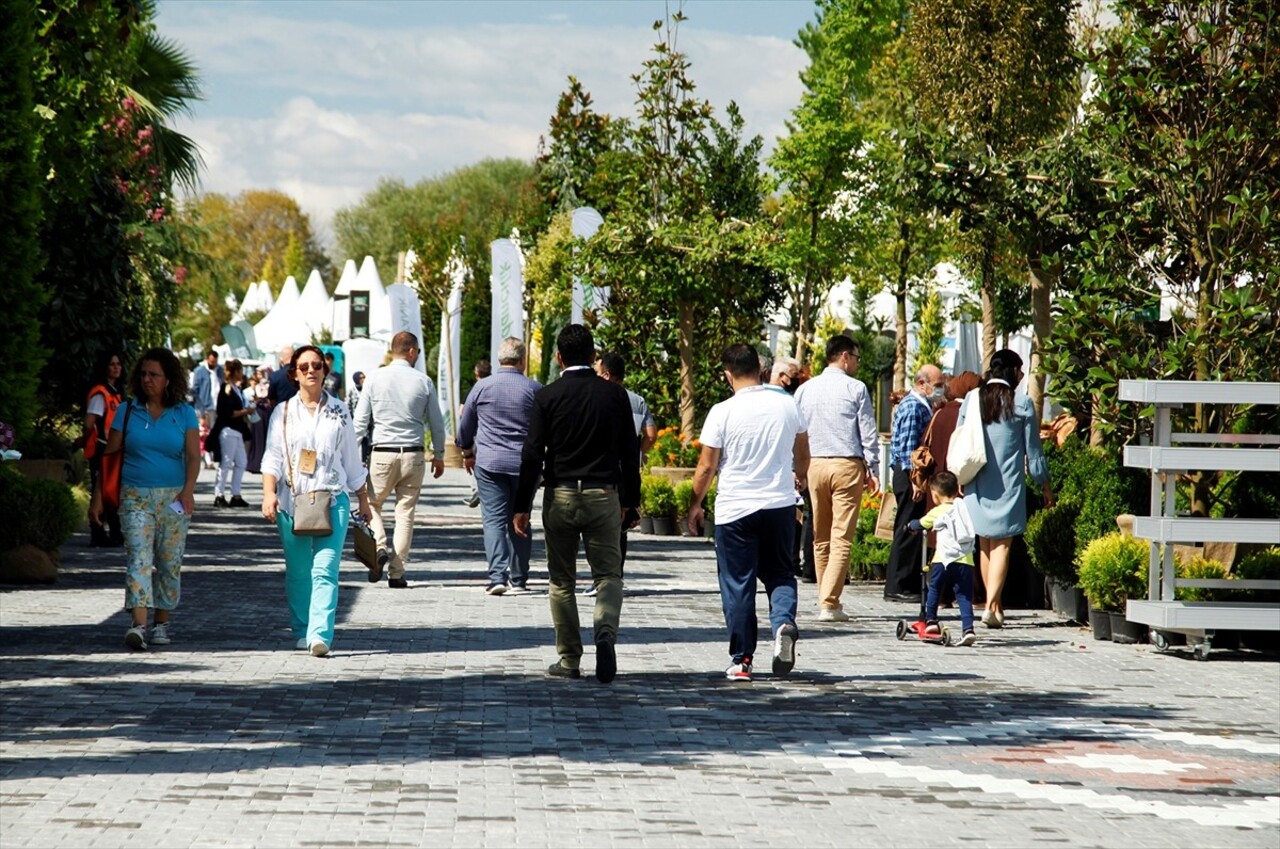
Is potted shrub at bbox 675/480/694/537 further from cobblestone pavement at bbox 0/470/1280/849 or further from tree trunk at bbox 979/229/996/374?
cobblestone pavement at bbox 0/470/1280/849

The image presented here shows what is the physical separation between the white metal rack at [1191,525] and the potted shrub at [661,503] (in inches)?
457

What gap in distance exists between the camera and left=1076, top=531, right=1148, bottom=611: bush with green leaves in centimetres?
1258

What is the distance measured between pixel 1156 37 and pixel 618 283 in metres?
16.4

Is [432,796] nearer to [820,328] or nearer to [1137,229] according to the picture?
[1137,229]

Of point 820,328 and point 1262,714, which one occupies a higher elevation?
point 820,328

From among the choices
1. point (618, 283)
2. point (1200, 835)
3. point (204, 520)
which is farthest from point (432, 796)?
point (618, 283)

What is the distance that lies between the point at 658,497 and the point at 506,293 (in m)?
13.3

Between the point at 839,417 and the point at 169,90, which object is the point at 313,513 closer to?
the point at 839,417

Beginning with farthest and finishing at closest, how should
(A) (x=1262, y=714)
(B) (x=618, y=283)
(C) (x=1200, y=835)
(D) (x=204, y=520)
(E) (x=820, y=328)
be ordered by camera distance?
(E) (x=820, y=328) < (B) (x=618, y=283) < (D) (x=204, y=520) < (A) (x=1262, y=714) < (C) (x=1200, y=835)

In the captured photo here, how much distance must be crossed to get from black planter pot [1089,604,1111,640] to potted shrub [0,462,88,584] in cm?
799

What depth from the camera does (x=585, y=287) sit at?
29.4 meters

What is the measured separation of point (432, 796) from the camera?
23.1 ft

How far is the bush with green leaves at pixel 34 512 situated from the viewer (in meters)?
15.6

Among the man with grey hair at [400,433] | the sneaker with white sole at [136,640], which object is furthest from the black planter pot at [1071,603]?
the sneaker with white sole at [136,640]
